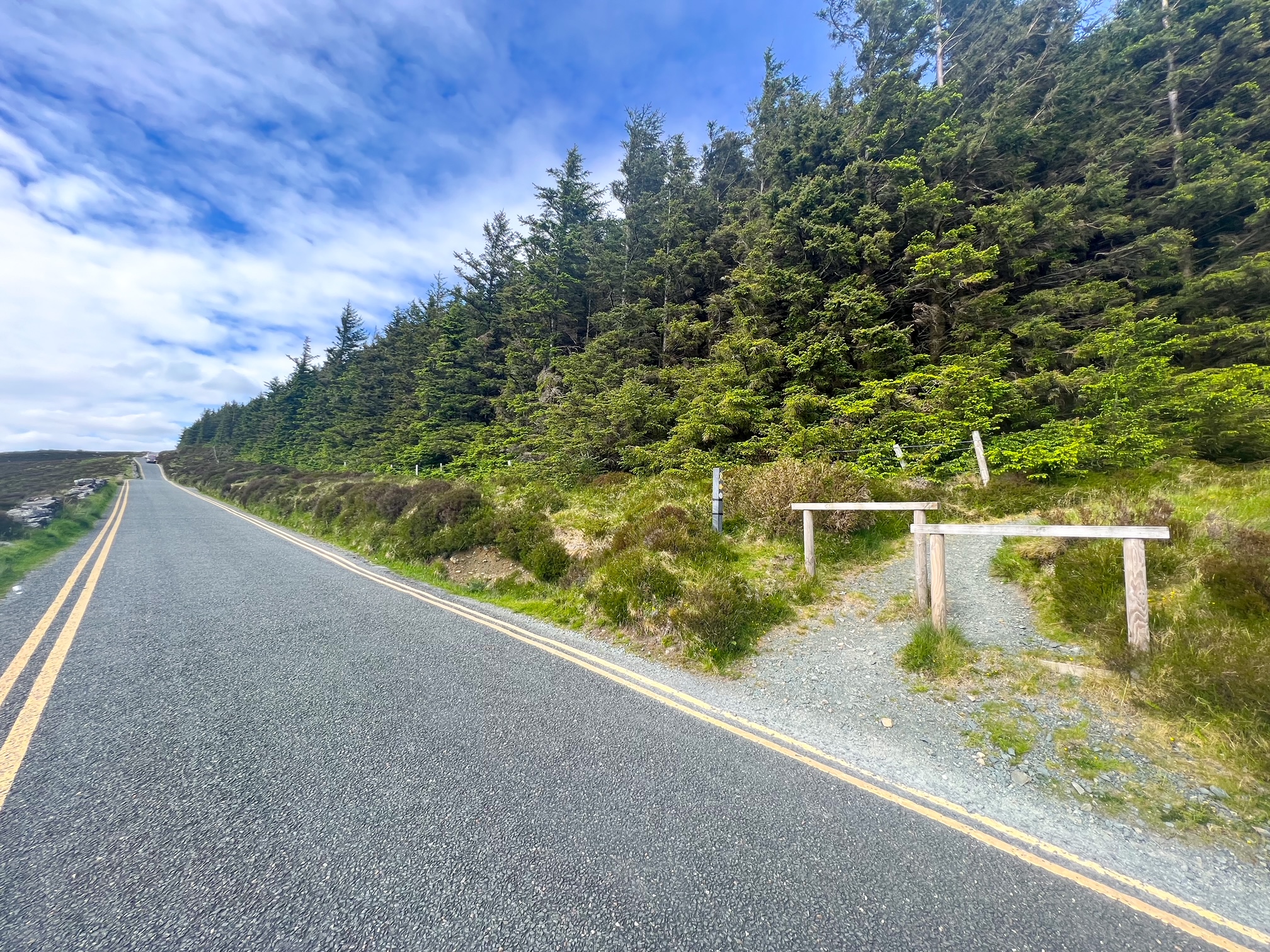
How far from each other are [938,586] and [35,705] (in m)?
8.51

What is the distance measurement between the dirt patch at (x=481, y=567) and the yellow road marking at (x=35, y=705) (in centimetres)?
498

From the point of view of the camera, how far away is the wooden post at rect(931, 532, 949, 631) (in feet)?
16.1

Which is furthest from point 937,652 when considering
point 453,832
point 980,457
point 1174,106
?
point 1174,106

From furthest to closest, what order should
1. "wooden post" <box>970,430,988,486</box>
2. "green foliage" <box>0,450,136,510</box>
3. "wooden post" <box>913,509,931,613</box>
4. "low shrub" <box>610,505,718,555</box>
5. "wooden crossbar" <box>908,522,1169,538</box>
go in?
"green foliage" <box>0,450,136,510</box>, "wooden post" <box>970,430,988,486</box>, "low shrub" <box>610,505,718,555</box>, "wooden post" <box>913,509,931,613</box>, "wooden crossbar" <box>908,522,1169,538</box>

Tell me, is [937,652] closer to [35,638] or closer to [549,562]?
[549,562]

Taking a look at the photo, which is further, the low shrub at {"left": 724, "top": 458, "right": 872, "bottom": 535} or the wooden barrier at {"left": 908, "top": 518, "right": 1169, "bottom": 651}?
the low shrub at {"left": 724, "top": 458, "right": 872, "bottom": 535}

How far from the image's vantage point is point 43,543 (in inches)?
465

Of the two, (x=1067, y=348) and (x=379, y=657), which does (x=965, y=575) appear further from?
(x=1067, y=348)

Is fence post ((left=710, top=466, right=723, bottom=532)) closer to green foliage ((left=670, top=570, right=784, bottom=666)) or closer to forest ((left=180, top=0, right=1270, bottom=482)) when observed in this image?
green foliage ((left=670, top=570, right=784, bottom=666))

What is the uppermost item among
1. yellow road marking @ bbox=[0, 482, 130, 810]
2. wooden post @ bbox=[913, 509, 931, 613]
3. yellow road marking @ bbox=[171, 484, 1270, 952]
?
wooden post @ bbox=[913, 509, 931, 613]

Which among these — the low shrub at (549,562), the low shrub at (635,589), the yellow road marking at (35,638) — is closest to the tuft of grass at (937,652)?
the low shrub at (635,589)

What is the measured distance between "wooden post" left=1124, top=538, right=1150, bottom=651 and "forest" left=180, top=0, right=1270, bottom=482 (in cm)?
675

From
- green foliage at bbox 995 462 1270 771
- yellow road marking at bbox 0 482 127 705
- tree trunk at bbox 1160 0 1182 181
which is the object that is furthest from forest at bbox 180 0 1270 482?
yellow road marking at bbox 0 482 127 705

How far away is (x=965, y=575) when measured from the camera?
21.6 feet
